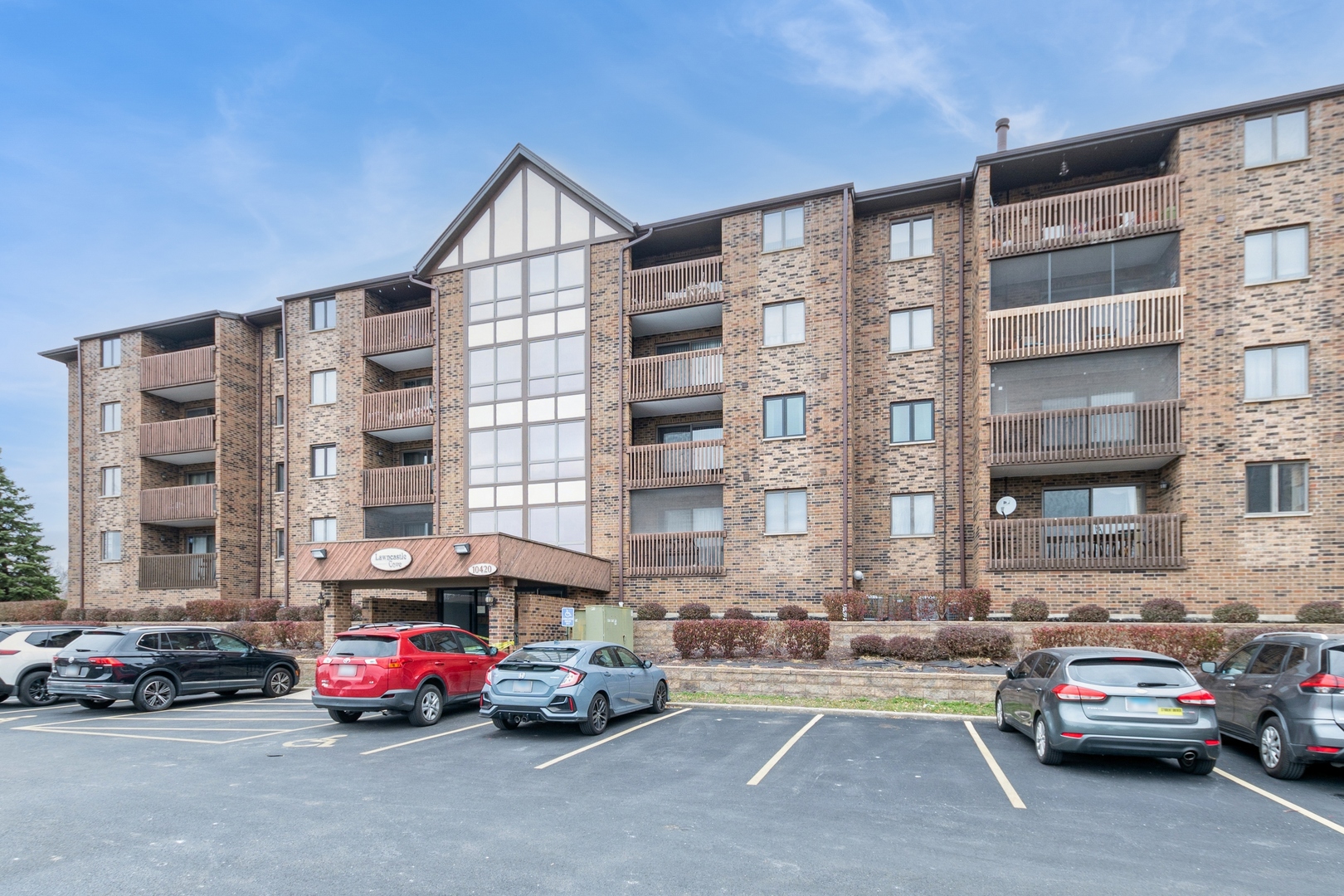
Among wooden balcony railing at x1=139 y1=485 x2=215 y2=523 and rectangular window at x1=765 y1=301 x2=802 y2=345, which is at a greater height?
rectangular window at x1=765 y1=301 x2=802 y2=345

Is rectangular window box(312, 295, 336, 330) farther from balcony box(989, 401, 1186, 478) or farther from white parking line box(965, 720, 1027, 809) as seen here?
white parking line box(965, 720, 1027, 809)

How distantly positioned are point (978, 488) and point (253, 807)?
18365 mm

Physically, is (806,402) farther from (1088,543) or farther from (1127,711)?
(1127,711)

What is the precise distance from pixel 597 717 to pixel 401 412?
1900cm

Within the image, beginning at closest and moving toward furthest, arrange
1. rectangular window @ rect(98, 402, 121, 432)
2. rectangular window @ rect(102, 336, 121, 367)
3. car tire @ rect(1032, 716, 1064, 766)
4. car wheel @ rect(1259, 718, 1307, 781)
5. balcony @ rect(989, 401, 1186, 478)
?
car wheel @ rect(1259, 718, 1307, 781) < car tire @ rect(1032, 716, 1064, 766) < balcony @ rect(989, 401, 1186, 478) < rectangular window @ rect(98, 402, 121, 432) < rectangular window @ rect(102, 336, 121, 367)

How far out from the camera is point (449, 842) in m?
6.20

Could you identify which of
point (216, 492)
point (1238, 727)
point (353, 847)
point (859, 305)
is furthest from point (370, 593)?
point (1238, 727)

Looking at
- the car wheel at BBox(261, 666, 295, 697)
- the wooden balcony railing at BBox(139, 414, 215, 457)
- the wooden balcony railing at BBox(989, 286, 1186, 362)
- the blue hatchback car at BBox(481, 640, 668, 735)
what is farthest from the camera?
the wooden balcony railing at BBox(139, 414, 215, 457)

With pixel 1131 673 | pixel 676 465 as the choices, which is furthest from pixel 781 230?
pixel 1131 673

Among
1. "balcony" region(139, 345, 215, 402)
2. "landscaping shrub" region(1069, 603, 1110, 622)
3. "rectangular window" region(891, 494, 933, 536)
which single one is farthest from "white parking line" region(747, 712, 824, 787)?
"balcony" region(139, 345, 215, 402)

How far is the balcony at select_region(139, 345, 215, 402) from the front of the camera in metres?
30.0

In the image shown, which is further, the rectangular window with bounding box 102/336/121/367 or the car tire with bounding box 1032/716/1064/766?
the rectangular window with bounding box 102/336/121/367

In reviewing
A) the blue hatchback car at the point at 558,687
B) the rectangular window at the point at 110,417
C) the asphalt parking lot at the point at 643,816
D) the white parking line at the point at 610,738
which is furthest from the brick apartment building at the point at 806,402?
the asphalt parking lot at the point at 643,816

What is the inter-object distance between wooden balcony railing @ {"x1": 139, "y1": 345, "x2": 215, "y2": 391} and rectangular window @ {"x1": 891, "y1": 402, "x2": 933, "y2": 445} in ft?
82.8
